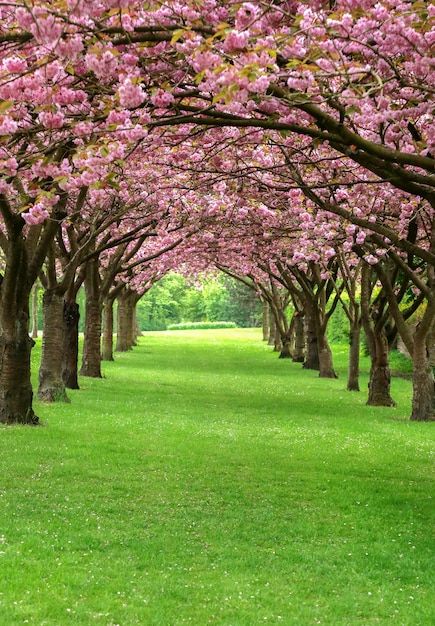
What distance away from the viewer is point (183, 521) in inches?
373

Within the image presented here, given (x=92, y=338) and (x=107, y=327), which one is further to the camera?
(x=107, y=327)

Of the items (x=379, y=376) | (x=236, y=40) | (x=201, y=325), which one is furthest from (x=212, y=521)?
(x=201, y=325)

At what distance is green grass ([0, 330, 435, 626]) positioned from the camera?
6.87 m

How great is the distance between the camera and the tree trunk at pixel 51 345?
19.4m

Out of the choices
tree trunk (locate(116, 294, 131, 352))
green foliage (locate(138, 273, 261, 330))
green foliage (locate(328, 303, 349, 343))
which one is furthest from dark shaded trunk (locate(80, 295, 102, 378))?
green foliage (locate(138, 273, 261, 330))

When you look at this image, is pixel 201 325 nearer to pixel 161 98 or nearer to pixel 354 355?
pixel 354 355

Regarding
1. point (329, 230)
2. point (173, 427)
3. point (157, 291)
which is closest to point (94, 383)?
point (173, 427)

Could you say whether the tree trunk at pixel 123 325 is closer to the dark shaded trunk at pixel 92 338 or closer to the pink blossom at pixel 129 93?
the dark shaded trunk at pixel 92 338

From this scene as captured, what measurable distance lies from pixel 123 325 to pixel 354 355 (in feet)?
79.8

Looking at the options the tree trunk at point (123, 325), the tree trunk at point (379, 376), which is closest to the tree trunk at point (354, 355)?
the tree trunk at point (379, 376)

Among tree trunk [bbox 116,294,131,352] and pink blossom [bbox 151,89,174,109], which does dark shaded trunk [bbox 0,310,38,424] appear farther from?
tree trunk [bbox 116,294,131,352]

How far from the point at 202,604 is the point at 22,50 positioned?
5.44 meters

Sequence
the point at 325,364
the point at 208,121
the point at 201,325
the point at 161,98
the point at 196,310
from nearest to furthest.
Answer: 1. the point at 161,98
2. the point at 208,121
3. the point at 325,364
4. the point at 201,325
5. the point at 196,310

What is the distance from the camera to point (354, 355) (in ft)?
89.9
